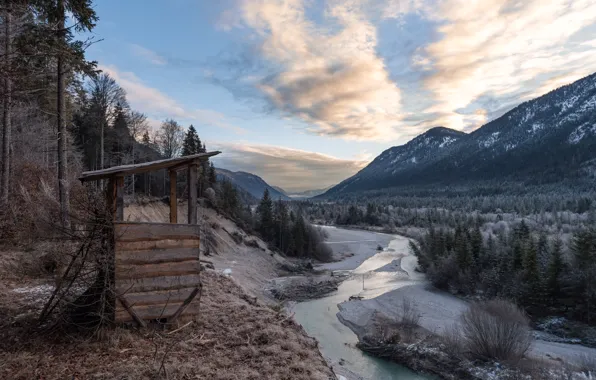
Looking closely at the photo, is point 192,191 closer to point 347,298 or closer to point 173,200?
point 173,200

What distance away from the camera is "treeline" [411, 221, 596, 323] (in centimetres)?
3334

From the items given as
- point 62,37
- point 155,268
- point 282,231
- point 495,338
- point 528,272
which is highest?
point 62,37

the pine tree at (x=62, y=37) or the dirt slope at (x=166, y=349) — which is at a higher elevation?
the pine tree at (x=62, y=37)

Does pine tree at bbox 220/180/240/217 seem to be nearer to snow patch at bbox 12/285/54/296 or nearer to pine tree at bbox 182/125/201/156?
pine tree at bbox 182/125/201/156

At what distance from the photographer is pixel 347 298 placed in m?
37.0

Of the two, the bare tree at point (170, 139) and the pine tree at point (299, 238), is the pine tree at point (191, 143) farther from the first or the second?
the pine tree at point (299, 238)

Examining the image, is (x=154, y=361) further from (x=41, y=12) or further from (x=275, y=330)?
(x=41, y=12)

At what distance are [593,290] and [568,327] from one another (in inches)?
168

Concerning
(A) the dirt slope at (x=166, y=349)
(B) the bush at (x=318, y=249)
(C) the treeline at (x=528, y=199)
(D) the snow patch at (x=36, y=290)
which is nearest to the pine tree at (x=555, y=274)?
(A) the dirt slope at (x=166, y=349)

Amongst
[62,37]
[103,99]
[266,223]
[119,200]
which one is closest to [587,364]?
[119,200]

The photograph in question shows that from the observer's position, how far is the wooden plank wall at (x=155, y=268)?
7715 millimetres

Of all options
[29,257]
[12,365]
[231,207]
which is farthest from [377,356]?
[231,207]

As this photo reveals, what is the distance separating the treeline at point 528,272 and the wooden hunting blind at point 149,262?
36003mm

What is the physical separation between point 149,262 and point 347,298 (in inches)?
1241
